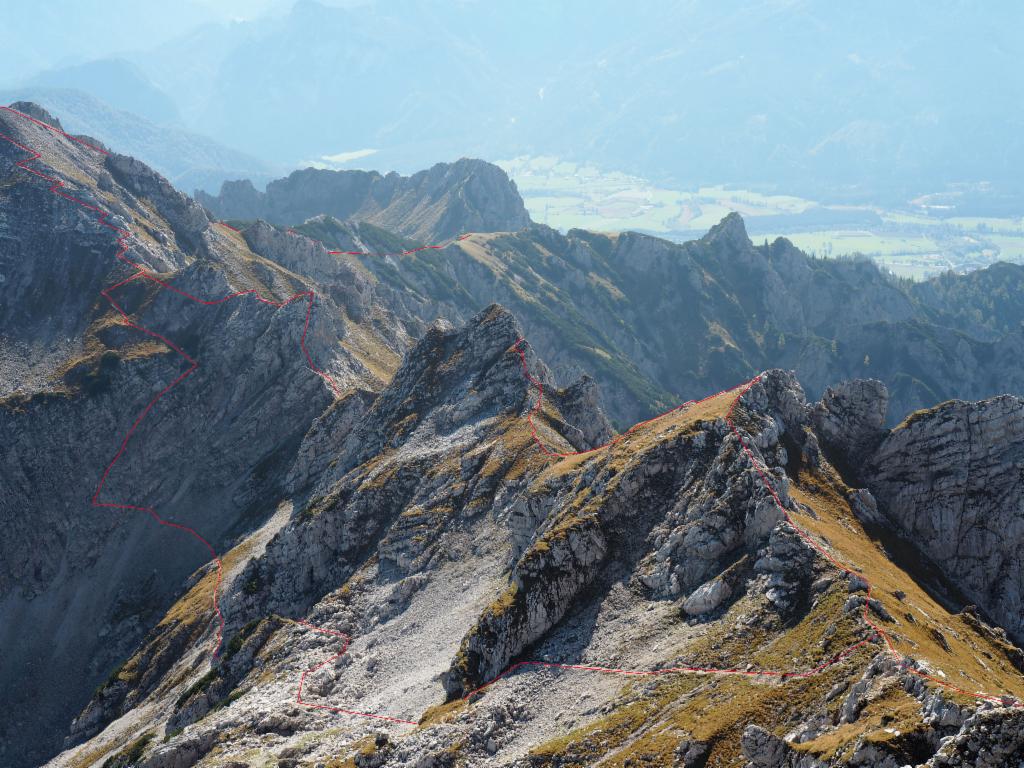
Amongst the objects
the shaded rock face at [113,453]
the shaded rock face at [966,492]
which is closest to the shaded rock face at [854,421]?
the shaded rock face at [966,492]

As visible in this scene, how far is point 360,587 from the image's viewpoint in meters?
102

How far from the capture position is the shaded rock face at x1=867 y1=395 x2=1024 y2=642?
271ft

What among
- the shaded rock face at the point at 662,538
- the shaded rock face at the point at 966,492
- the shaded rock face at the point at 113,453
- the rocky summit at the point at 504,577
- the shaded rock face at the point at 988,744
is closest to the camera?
the shaded rock face at the point at 988,744

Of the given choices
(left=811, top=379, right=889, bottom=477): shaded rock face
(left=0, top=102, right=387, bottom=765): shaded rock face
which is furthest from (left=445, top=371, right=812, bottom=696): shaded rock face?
(left=0, top=102, right=387, bottom=765): shaded rock face

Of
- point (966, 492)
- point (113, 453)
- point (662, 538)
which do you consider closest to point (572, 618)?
point (662, 538)

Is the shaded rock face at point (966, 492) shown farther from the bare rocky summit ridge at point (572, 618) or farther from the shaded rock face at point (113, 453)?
the shaded rock face at point (113, 453)

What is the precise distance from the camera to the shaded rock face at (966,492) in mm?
82562

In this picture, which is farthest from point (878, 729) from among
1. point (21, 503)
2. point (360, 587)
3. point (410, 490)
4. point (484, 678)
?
point (21, 503)

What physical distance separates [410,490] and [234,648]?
3217 cm

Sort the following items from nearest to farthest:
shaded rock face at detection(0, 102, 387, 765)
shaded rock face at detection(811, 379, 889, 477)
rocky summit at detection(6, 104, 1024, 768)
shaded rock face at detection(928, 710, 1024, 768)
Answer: shaded rock face at detection(928, 710, 1024, 768), rocky summit at detection(6, 104, 1024, 768), shaded rock face at detection(811, 379, 889, 477), shaded rock face at detection(0, 102, 387, 765)

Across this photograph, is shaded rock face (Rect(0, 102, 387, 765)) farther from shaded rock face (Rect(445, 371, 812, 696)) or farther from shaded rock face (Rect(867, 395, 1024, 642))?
shaded rock face (Rect(867, 395, 1024, 642))

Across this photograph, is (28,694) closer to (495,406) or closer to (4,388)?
(4,388)

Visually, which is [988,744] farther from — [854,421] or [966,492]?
[854,421]

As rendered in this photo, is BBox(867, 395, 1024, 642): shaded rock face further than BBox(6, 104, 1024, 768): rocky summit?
Yes
